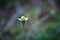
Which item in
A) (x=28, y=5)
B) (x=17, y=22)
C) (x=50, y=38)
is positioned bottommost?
(x=50, y=38)

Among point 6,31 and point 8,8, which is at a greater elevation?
point 8,8

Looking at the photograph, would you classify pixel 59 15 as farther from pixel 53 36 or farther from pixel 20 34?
pixel 20 34

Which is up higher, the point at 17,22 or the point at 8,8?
the point at 8,8

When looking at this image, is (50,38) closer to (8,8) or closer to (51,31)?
(51,31)


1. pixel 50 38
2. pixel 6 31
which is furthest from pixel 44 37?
pixel 6 31

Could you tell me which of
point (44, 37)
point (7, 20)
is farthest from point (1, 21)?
point (44, 37)
